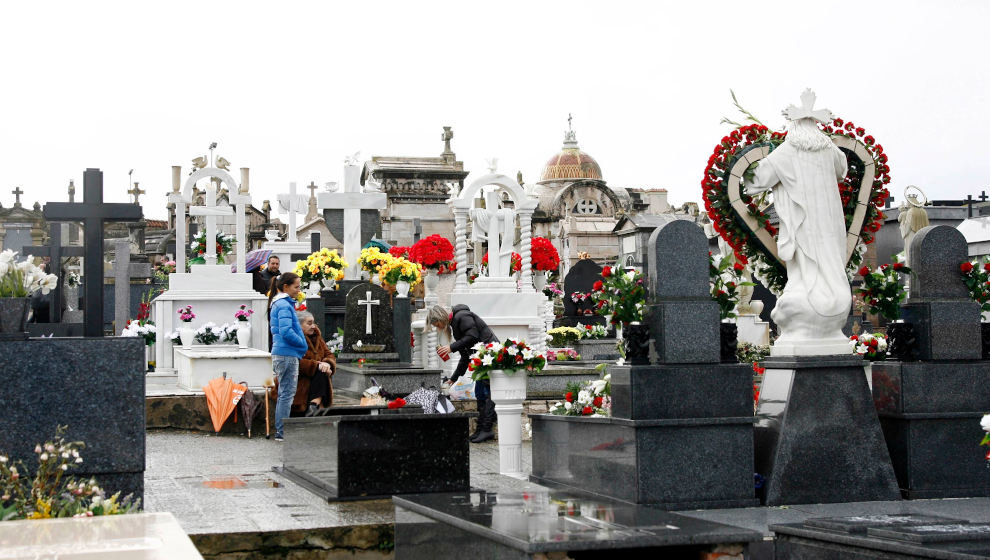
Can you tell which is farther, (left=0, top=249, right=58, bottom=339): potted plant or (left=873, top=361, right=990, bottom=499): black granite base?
(left=873, top=361, right=990, bottom=499): black granite base

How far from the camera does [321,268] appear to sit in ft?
61.4

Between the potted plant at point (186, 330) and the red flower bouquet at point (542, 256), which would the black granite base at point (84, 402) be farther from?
the red flower bouquet at point (542, 256)

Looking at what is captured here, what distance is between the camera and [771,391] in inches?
326

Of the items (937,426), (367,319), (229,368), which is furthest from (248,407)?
(937,426)

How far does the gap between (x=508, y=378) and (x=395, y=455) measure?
2481 millimetres

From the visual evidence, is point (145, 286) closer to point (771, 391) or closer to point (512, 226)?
point (512, 226)

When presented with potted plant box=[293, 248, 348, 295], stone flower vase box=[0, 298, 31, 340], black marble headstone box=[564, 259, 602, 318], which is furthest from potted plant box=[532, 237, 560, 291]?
stone flower vase box=[0, 298, 31, 340]

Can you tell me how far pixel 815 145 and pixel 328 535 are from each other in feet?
14.6

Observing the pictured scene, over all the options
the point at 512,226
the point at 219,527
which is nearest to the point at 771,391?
the point at 219,527

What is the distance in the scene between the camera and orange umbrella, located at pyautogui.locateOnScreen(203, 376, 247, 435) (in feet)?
41.3

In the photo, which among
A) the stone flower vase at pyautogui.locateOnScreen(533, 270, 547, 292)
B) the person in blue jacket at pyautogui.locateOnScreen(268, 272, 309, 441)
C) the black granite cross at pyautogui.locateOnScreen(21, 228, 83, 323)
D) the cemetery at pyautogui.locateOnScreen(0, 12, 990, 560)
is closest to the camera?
the cemetery at pyautogui.locateOnScreen(0, 12, 990, 560)

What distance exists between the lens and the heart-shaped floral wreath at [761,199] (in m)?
8.96

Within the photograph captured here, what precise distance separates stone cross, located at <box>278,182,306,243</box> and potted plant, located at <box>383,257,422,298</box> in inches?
374

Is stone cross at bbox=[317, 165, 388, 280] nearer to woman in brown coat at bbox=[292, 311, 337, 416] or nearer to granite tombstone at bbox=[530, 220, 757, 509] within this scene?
woman in brown coat at bbox=[292, 311, 337, 416]
